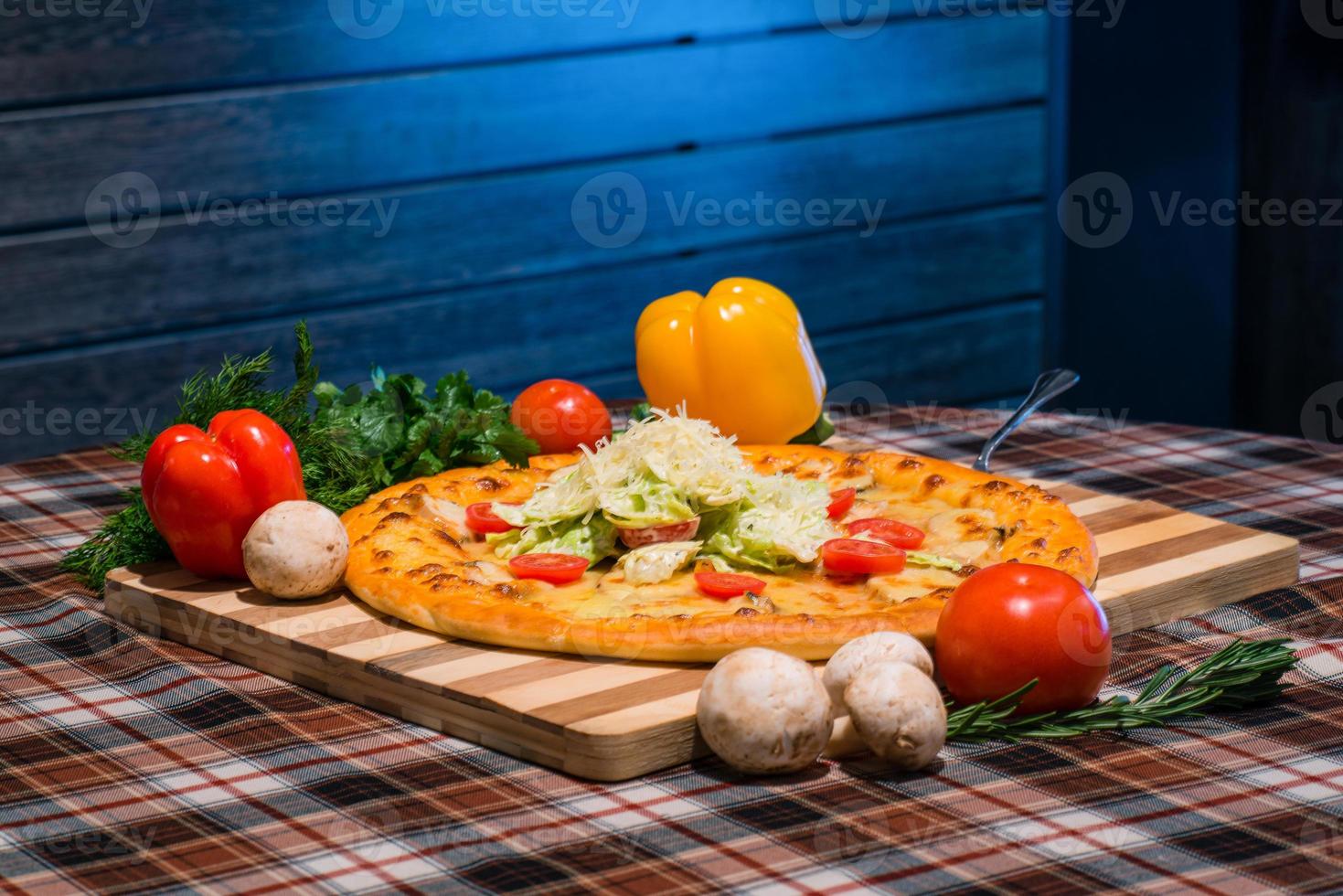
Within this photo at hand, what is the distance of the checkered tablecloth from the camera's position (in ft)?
4.90

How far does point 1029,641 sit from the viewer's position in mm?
1793

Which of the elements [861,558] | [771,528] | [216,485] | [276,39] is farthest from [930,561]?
[276,39]

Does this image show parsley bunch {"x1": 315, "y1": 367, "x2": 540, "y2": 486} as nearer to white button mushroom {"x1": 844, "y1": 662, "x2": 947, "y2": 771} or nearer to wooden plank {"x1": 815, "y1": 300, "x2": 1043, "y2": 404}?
white button mushroom {"x1": 844, "y1": 662, "x2": 947, "y2": 771}

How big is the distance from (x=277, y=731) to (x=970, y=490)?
3.65 ft

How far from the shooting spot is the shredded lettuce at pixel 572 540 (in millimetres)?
2242

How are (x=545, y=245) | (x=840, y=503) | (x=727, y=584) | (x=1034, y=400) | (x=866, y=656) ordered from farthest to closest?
(x=545, y=245) < (x=1034, y=400) < (x=840, y=503) < (x=727, y=584) < (x=866, y=656)

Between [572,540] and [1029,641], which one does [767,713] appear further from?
[572,540]

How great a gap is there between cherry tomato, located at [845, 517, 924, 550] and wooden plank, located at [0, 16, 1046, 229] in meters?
2.97

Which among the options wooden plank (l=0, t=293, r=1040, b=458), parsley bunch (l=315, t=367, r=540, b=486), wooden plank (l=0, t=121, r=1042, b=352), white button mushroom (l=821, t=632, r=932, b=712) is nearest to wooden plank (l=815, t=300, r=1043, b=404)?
wooden plank (l=0, t=293, r=1040, b=458)

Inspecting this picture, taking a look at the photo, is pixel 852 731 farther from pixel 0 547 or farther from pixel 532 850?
pixel 0 547

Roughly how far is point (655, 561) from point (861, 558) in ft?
0.88

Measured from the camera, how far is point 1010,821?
1.58 meters

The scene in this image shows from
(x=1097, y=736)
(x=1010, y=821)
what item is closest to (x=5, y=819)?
(x=1010, y=821)

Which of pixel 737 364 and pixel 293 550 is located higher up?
pixel 737 364
